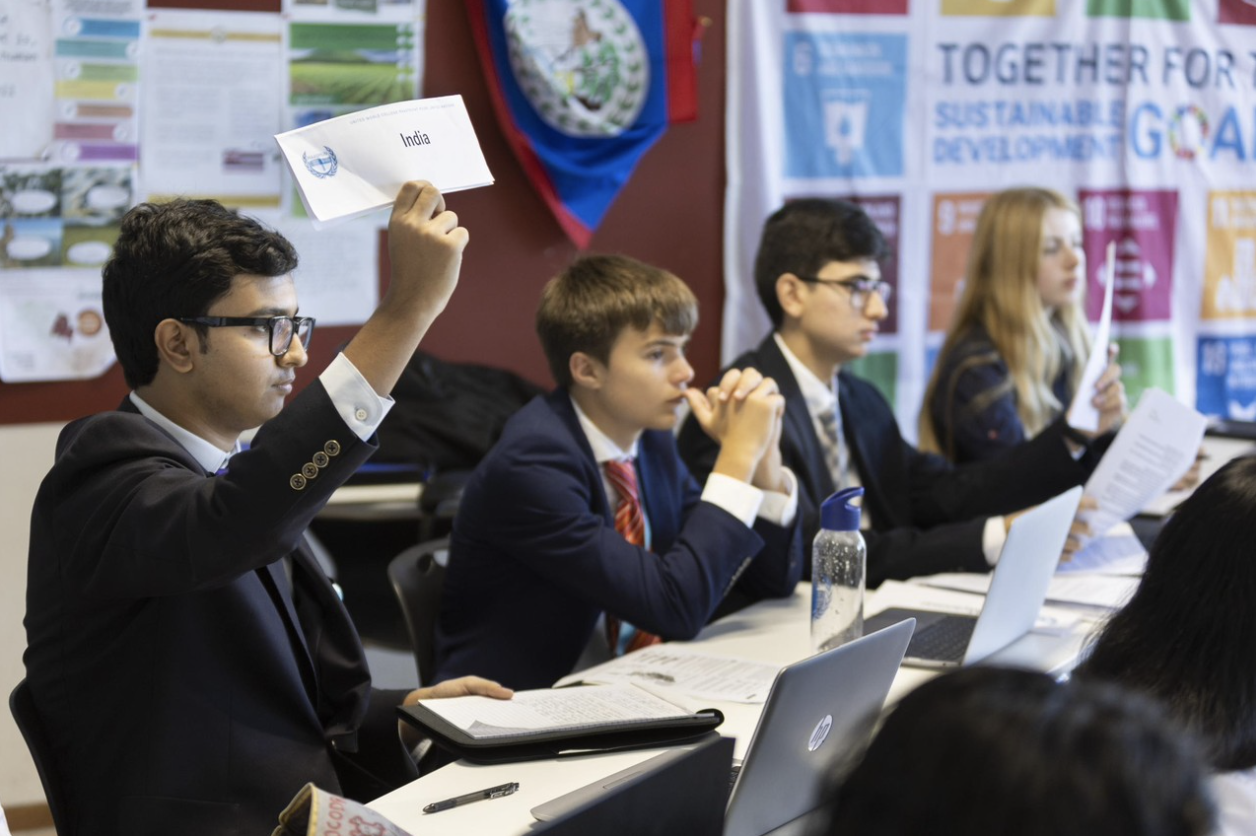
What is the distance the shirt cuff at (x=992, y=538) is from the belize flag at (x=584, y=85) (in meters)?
1.46

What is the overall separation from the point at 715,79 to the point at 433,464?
4.56ft

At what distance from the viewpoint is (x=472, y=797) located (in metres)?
1.51

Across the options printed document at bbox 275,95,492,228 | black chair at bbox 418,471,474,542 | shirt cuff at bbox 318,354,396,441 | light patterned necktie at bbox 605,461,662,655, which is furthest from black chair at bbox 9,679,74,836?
black chair at bbox 418,471,474,542

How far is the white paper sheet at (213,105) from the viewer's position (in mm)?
3135

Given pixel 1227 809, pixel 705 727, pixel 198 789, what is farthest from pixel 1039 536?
pixel 198 789

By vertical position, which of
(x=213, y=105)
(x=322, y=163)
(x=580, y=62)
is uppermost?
(x=580, y=62)

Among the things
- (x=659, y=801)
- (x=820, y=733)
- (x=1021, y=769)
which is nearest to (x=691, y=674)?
(x=820, y=733)

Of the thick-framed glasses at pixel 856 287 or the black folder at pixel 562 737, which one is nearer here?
the black folder at pixel 562 737

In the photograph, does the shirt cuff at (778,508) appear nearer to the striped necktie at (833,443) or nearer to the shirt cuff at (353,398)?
the striped necktie at (833,443)

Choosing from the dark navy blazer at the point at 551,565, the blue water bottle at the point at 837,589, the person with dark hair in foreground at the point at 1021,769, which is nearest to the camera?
the person with dark hair in foreground at the point at 1021,769

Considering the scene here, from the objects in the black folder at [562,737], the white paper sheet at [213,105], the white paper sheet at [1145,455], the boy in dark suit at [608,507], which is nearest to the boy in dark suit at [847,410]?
the white paper sheet at [1145,455]

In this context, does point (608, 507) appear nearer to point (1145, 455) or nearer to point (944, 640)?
point (944, 640)

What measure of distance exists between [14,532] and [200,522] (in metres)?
1.95

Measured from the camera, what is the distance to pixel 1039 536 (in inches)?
81.2
